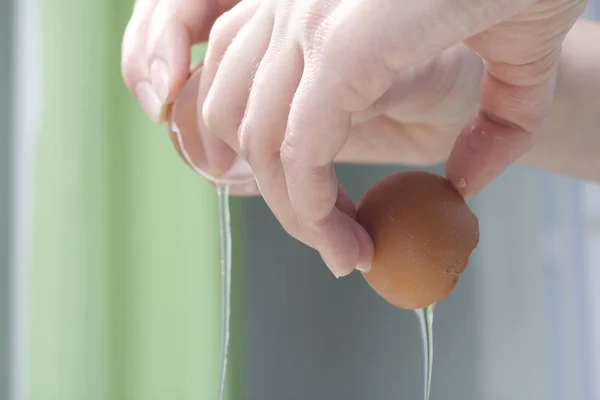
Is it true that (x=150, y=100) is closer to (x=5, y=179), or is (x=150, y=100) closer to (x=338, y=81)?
(x=338, y=81)

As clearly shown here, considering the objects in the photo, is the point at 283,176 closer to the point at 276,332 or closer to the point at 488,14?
the point at 488,14

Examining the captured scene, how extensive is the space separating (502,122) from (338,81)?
142mm

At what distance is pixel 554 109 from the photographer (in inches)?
20.9

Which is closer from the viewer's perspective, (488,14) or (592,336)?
(488,14)

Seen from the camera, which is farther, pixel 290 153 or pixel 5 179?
pixel 5 179

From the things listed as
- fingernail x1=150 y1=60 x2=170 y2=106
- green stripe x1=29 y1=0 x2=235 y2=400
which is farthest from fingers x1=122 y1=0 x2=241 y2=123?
green stripe x1=29 y1=0 x2=235 y2=400

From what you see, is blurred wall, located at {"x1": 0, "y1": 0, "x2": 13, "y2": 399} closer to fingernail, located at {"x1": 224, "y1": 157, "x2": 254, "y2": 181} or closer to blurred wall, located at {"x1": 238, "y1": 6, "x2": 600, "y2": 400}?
blurred wall, located at {"x1": 238, "y1": 6, "x2": 600, "y2": 400}

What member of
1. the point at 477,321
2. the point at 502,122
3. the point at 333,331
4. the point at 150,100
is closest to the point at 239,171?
the point at 150,100

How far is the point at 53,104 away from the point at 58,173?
0.11 m

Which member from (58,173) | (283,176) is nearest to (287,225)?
(283,176)

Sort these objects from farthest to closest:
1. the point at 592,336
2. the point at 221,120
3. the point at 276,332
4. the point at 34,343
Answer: the point at 276,332, the point at 34,343, the point at 592,336, the point at 221,120

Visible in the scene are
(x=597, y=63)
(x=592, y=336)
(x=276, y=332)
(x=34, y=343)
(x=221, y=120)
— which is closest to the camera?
(x=221, y=120)

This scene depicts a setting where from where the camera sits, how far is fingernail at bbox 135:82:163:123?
19.1 inches

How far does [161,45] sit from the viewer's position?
486mm
